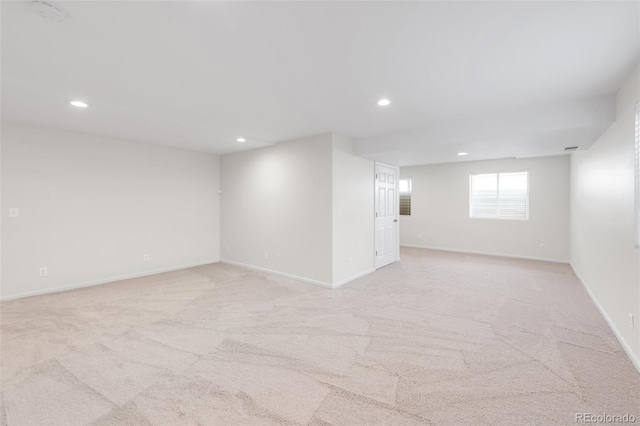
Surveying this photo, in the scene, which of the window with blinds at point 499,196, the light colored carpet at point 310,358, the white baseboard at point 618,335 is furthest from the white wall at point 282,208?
the window with blinds at point 499,196

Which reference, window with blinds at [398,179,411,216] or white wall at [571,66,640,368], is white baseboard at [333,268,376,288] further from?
window with blinds at [398,179,411,216]

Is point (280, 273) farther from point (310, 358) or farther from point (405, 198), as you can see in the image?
point (405, 198)

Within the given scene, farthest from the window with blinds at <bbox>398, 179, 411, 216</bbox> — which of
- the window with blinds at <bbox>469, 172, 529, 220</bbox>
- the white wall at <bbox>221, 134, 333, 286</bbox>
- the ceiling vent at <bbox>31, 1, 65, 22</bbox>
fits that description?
the ceiling vent at <bbox>31, 1, 65, 22</bbox>

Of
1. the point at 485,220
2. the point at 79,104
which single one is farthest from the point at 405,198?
the point at 79,104

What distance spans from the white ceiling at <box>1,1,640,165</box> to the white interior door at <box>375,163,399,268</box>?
181cm

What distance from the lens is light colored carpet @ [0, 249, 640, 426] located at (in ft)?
6.19

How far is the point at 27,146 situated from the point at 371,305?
542cm

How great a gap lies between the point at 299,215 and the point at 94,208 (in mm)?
3448

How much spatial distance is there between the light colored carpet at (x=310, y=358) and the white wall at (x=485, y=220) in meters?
2.57

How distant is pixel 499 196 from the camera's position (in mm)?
7227

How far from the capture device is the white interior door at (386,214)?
18.9 ft

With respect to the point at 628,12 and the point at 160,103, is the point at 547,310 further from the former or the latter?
the point at 160,103

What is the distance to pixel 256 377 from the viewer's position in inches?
88.2

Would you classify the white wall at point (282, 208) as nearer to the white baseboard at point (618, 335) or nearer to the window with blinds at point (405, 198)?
the white baseboard at point (618, 335)
